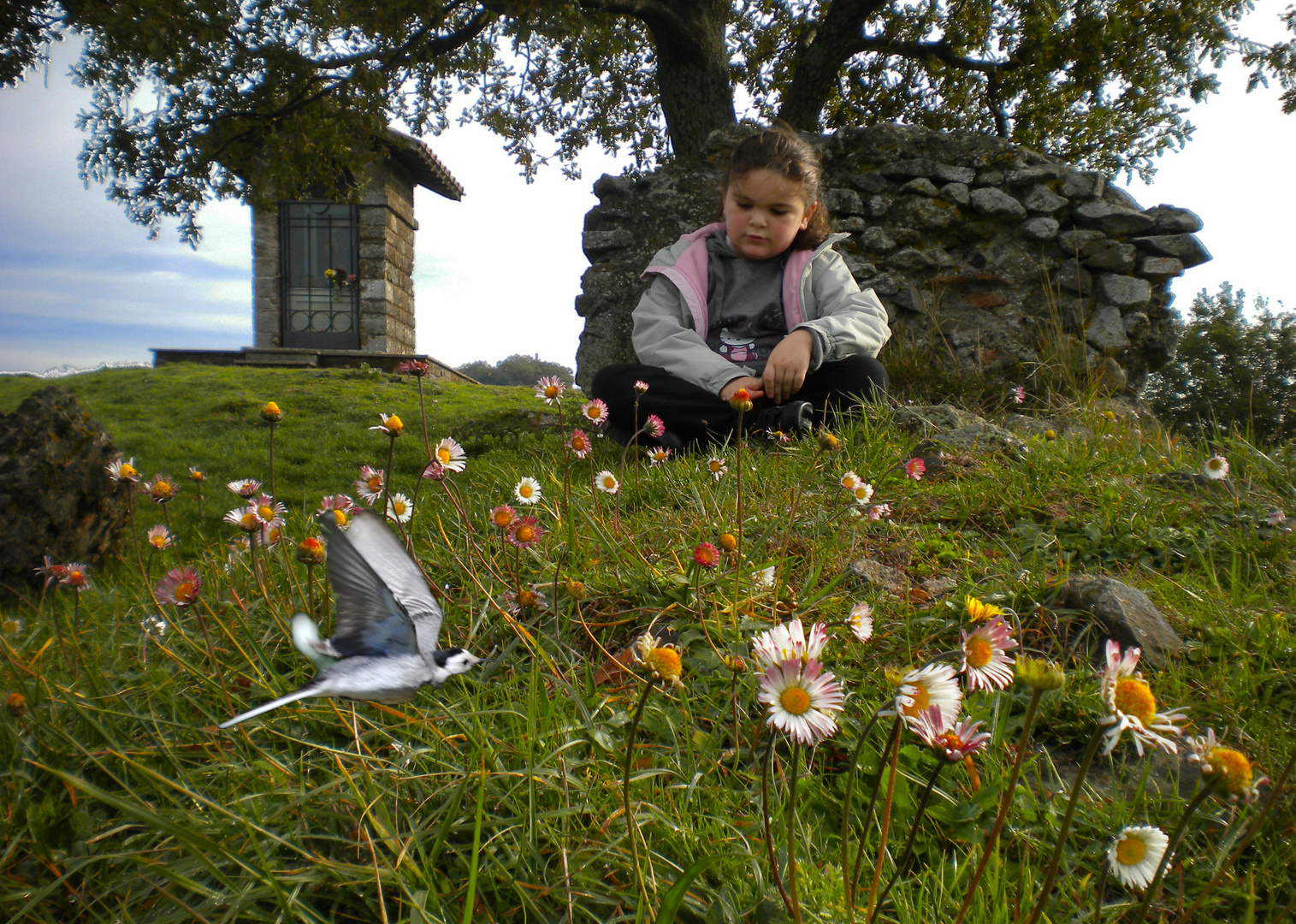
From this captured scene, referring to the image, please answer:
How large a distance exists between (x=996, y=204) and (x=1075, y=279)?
839 mm

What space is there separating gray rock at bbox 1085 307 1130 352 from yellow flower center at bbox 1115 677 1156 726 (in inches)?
215

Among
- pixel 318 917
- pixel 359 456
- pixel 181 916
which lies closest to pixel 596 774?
pixel 318 917

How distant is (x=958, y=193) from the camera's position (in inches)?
219

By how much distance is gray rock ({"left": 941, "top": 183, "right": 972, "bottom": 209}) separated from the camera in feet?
18.2

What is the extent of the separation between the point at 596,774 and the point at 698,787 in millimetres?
162

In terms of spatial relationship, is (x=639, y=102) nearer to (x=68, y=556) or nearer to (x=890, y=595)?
(x=68, y=556)

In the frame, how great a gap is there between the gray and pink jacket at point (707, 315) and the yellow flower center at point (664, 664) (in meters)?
2.73

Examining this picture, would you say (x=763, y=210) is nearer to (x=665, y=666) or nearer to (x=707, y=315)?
(x=707, y=315)

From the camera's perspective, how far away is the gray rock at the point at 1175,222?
17.5 ft

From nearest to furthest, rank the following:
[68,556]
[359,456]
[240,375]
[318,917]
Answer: [318,917]
[68,556]
[359,456]
[240,375]

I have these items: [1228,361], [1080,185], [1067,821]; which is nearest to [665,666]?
[1067,821]

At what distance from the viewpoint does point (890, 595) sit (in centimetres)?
177

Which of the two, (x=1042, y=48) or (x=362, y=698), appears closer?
(x=362, y=698)

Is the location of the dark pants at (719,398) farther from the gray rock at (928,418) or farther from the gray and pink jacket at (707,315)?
the gray rock at (928,418)
